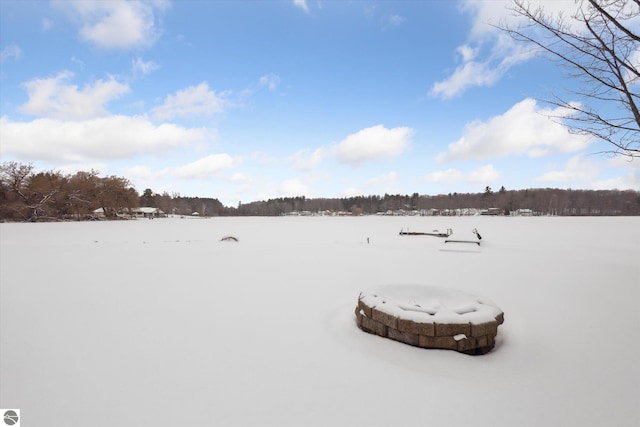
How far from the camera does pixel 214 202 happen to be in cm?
17000

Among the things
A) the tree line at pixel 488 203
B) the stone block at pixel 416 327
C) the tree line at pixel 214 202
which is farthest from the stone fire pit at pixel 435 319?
the tree line at pixel 488 203

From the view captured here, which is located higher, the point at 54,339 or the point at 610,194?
the point at 610,194

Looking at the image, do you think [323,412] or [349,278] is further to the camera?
[349,278]

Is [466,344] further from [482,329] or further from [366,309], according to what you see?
[366,309]

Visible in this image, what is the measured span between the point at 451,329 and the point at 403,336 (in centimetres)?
65

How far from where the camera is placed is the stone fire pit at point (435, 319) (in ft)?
13.0

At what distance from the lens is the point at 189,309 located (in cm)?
560

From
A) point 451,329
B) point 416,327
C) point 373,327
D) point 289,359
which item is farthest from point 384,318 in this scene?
point 289,359

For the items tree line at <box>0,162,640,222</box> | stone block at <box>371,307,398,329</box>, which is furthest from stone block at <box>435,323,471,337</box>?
tree line at <box>0,162,640,222</box>

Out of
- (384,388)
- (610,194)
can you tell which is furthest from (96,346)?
(610,194)

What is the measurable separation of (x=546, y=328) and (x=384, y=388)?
11.0ft

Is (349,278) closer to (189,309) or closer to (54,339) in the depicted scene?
(189,309)

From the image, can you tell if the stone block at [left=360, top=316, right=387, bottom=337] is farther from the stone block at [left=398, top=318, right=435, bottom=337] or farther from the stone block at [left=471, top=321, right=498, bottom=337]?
the stone block at [left=471, top=321, right=498, bottom=337]

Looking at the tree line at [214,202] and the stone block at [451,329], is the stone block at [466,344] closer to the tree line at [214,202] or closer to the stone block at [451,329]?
the stone block at [451,329]
